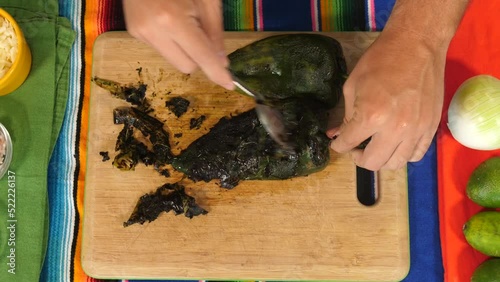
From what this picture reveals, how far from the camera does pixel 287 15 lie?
2455 millimetres

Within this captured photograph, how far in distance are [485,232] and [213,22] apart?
1.43 meters

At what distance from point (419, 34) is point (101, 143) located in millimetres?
1443

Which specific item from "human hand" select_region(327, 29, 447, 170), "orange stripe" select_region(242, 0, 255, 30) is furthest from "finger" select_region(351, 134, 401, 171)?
"orange stripe" select_region(242, 0, 255, 30)

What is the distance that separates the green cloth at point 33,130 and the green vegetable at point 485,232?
1930 mm

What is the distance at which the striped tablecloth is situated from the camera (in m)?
2.32

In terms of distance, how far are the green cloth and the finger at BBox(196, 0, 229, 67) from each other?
1.08m

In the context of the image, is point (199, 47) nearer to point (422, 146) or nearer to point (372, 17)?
point (422, 146)

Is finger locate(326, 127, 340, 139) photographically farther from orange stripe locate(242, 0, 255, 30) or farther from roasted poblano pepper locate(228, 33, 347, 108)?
orange stripe locate(242, 0, 255, 30)

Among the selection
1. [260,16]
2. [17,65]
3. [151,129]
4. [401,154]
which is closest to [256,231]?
[151,129]

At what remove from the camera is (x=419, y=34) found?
1637mm

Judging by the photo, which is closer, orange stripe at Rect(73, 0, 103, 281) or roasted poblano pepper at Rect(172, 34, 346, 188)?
roasted poblano pepper at Rect(172, 34, 346, 188)

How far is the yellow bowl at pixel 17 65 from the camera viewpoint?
2.22 metres

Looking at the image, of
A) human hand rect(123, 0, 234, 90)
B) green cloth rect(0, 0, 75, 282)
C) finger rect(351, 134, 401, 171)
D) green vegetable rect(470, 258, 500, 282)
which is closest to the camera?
human hand rect(123, 0, 234, 90)

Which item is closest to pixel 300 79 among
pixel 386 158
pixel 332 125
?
pixel 332 125
